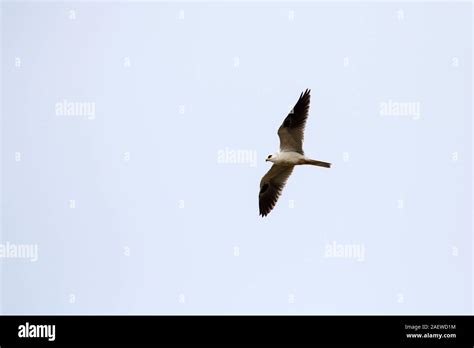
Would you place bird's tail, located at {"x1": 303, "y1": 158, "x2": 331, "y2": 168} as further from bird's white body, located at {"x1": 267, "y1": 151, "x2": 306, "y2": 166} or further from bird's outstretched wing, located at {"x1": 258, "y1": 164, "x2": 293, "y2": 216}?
bird's outstretched wing, located at {"x1": 258, "y1": 164, "x2": 293, "y2": 216}

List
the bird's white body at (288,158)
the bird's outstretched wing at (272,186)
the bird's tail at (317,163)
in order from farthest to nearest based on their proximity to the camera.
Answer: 1. the bird's outstretched wing at (272,186)
2. the bird's white body at (288,158)
3. the bird's tail at (317,163)

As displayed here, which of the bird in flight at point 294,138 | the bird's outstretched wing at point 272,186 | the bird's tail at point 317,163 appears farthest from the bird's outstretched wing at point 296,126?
the bird's outstretched wing at point 272,186

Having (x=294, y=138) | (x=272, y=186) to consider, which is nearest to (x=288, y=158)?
(x=294, y=138)

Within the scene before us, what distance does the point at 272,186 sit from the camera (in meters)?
19.8

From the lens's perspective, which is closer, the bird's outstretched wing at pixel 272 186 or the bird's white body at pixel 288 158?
the bird's white body at pixel 288 158

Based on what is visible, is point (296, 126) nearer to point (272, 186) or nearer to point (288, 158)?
point (288, 158)

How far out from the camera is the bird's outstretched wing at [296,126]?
18344 mm

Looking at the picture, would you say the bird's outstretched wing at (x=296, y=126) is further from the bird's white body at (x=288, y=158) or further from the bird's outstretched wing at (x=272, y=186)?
the bird's outstretched wing at (x=272, y=186)

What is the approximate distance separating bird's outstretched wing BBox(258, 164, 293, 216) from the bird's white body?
53cm

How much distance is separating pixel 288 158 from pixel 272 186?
1.53 metres

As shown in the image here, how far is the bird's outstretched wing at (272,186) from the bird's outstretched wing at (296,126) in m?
0.83

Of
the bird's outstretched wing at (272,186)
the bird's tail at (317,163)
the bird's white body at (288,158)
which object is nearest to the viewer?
the bird's tail at (317,163)
